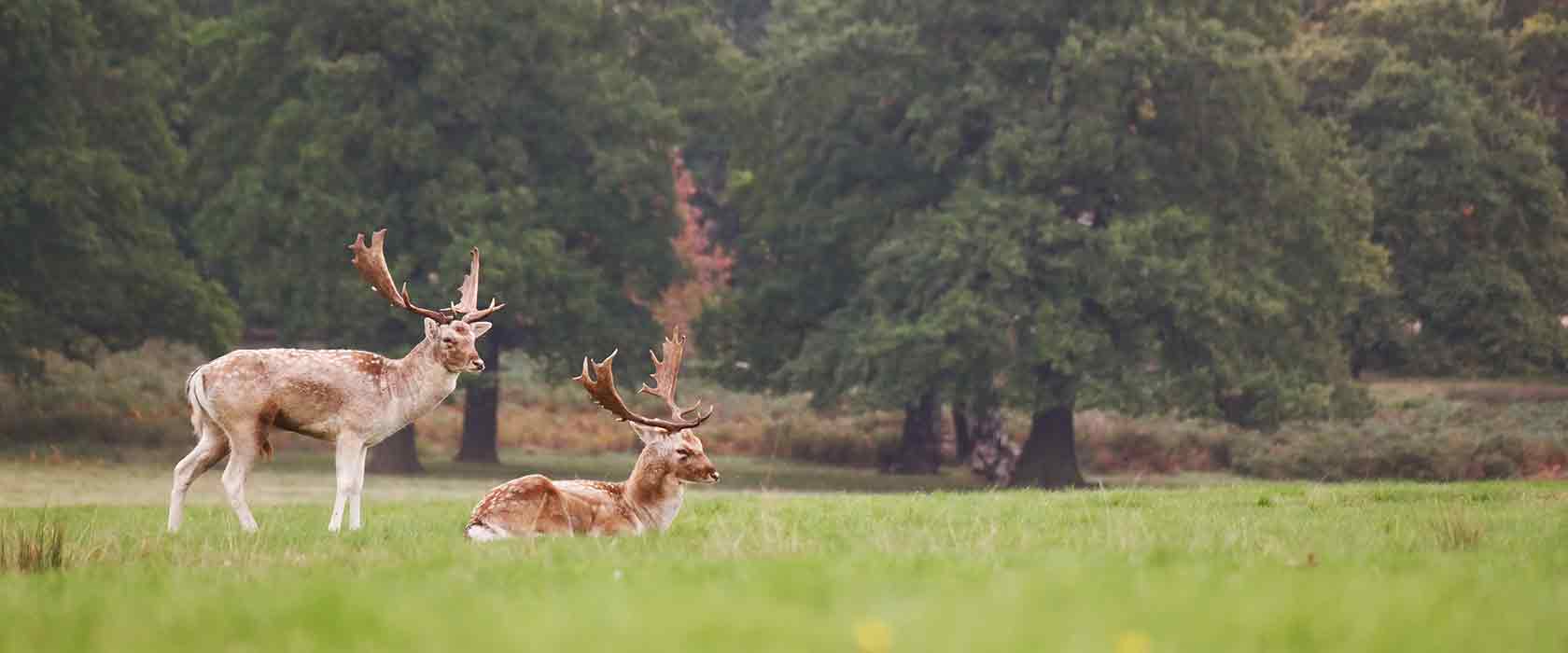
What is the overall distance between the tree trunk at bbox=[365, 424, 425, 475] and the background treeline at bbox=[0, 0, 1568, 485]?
57.2 inches

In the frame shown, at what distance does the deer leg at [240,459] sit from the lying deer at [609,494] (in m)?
1.89

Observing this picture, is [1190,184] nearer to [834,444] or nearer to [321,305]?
[834,444]

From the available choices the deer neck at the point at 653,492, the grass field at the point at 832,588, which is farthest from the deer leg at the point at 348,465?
the deer neck at the point at 653,492

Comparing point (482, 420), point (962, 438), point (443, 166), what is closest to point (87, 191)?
point (443, 166)

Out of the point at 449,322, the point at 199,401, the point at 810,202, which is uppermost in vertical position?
the point at 810,202

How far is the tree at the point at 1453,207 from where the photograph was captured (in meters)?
33.6

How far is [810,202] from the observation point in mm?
31422

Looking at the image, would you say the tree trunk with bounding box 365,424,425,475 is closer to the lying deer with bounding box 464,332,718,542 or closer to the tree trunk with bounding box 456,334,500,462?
the tree trunk with bounding box 456,334,500,462

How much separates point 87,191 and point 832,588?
74.3ft

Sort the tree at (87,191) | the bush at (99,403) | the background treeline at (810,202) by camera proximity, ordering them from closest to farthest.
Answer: the tree at (87,191)
the background treeline at (810,202)
the bush at (99,403)

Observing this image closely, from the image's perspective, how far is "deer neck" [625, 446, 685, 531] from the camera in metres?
11.9

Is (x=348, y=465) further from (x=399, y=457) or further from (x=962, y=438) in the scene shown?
(x=962, y=438)

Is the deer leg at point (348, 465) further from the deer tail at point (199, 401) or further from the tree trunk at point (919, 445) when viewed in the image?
the tree trunk at point (919, 445)

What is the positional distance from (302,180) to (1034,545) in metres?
21.3
